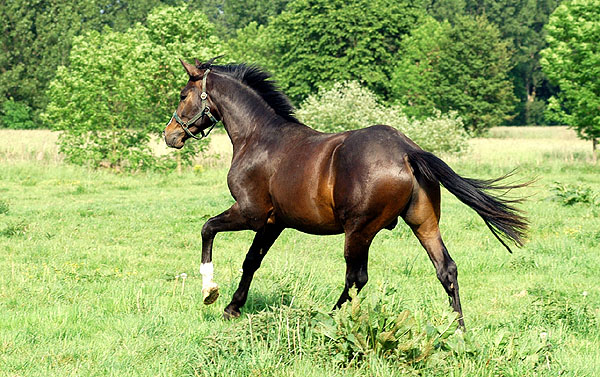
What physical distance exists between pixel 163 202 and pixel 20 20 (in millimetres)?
39263

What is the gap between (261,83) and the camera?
7.07 m

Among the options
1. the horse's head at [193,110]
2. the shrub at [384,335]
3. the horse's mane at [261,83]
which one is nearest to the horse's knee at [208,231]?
the horse's head at [193,110]

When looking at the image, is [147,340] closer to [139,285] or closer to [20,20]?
[139,285]

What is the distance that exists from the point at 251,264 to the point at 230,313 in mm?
516

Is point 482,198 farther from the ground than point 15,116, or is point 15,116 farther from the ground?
point 482,198

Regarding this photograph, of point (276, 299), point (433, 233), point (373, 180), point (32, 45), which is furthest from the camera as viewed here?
point (32, 45)

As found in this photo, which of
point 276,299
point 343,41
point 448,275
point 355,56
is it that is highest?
point 343,41

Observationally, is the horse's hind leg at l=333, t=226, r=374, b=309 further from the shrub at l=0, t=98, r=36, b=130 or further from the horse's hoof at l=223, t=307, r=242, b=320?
the shrub at l=0, t=98, r=36, b=130

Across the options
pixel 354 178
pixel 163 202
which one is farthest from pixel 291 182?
pixel 163 202

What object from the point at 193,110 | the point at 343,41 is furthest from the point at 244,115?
the point at 343,41

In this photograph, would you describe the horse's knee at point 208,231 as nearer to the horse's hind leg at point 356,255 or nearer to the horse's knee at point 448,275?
the horse's hind leg at point 356,255

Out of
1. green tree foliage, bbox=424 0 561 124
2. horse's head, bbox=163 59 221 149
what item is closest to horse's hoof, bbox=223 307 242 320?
horse's head, bbox=163 59 221 149

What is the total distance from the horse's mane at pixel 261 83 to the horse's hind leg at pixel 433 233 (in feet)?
6.01

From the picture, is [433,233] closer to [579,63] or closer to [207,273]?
[207,273]
